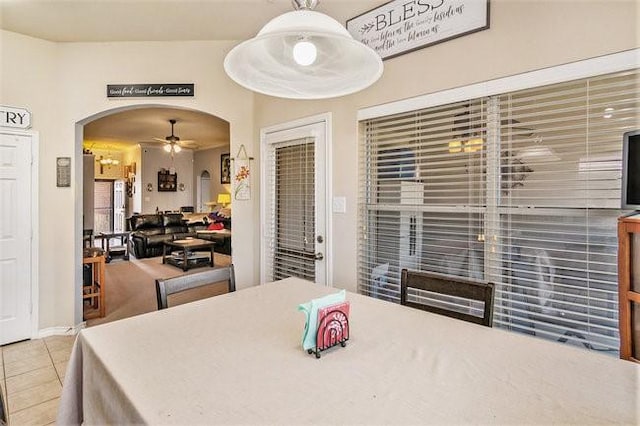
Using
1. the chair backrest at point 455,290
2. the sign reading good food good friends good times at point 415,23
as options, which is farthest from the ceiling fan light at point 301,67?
the sign reading good food good friends good times at point 415,23

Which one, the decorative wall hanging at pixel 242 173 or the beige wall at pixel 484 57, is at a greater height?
the beige wall at pixel 484 57

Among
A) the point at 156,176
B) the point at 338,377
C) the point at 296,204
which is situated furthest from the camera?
the point at 156,176

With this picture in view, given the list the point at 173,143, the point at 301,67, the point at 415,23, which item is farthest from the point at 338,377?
the point at 173,143

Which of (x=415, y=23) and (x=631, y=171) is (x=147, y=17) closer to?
(x=415, y=23)

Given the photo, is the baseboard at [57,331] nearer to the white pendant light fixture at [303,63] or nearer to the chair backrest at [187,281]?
the chair backrest at [187,281]

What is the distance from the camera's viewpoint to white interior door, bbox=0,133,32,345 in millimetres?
2990

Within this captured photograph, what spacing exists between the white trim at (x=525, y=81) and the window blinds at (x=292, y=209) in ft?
2.93

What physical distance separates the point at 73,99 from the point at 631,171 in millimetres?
4111

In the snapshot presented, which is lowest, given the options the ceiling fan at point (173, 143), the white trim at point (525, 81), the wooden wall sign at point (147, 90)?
the white trim at point (525, 81)

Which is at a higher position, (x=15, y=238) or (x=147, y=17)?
(x=147, y=17)

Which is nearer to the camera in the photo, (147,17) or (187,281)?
(187,281)

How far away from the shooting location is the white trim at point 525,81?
1579 mm

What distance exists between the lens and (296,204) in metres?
3.17

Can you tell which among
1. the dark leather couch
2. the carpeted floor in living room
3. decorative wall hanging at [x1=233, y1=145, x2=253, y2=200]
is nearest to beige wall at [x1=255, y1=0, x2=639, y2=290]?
decorative wall hanging at [x1=233, y1=145, x2=253, y2=200]
